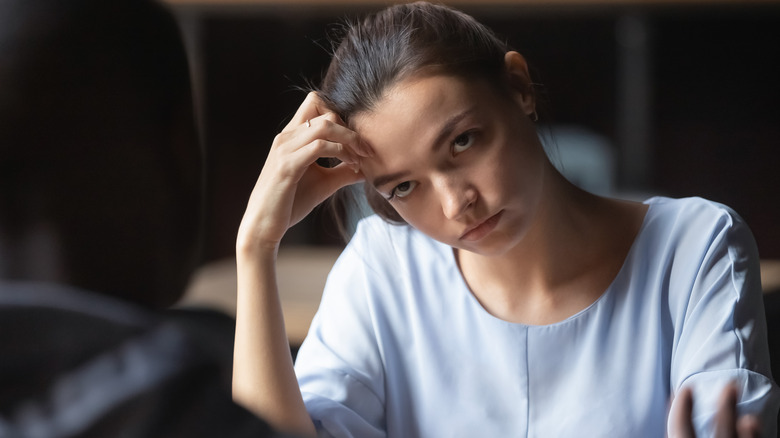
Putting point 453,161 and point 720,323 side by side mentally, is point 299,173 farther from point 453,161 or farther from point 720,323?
point 720,323

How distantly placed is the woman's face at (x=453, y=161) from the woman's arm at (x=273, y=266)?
0.10ft

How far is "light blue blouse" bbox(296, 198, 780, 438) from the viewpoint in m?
0.67

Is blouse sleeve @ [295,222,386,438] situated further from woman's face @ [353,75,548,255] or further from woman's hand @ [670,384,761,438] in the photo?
woman's hand @ [670,384,761,438]

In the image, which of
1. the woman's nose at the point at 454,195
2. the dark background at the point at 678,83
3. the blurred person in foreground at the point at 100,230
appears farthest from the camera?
the dark background at the point at 678,83

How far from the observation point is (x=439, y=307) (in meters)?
0.77

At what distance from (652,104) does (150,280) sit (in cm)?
147

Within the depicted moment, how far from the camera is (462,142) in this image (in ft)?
2.05

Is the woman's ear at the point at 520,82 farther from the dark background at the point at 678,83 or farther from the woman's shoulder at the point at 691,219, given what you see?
the dark background at the point at 678,83

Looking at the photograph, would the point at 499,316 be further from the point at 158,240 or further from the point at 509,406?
the point at 158,240

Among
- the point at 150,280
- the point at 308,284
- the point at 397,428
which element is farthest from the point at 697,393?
the point at 308,284

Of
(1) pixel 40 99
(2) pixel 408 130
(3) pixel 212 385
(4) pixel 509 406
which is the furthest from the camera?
(4) pixel 509 406

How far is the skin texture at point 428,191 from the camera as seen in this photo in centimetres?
62

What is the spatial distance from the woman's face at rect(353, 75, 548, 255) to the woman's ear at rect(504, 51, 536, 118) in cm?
3

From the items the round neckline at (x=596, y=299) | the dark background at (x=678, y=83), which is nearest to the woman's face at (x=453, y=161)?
the round neckline at (x=596, y=299)
